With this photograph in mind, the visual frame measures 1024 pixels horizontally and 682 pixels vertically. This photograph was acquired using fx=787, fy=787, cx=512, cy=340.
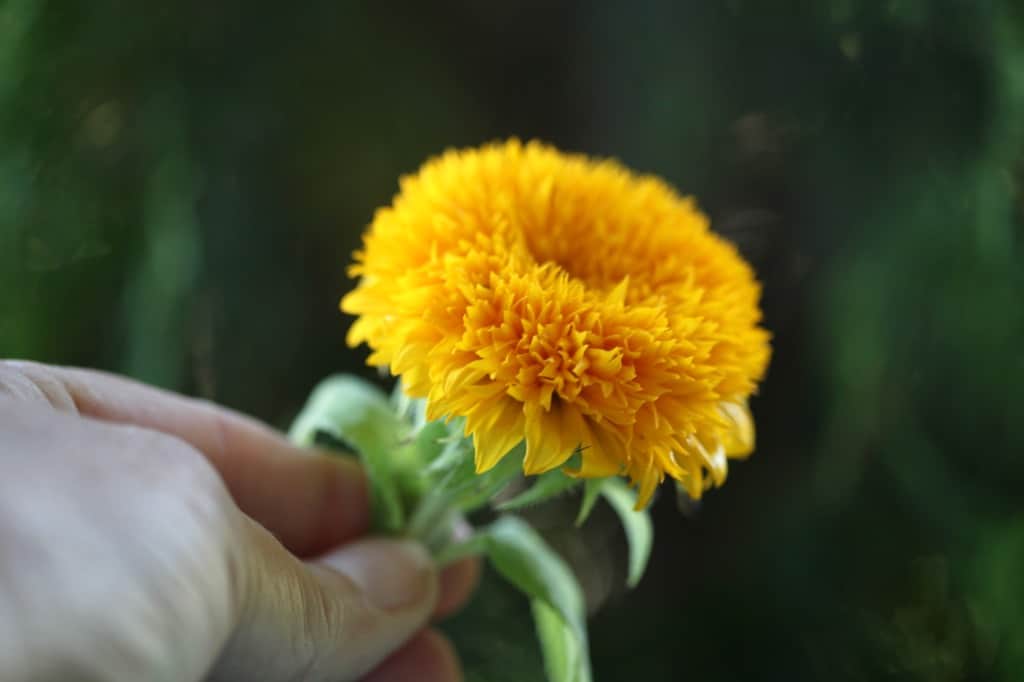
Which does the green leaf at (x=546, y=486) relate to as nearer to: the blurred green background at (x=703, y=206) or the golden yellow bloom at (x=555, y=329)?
the golden yellow bloom at (x=555, y=329)

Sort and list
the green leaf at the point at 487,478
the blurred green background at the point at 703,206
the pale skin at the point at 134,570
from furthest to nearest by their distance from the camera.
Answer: the blurred green background at the point at 703,206, the green leaf at the point at 487,478, the pale skin at the point at 134,570

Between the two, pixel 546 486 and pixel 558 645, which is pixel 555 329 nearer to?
pixel 546 486

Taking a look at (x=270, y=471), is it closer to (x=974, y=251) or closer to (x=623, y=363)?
(x=623, y=363)

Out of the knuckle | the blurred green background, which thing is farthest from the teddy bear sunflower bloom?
the blurred green background

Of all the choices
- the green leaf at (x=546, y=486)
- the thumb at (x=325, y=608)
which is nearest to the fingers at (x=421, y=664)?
the thumb at (x=325, y=608)

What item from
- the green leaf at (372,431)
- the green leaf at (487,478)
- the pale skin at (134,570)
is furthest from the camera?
the green leaf at (372,431)
